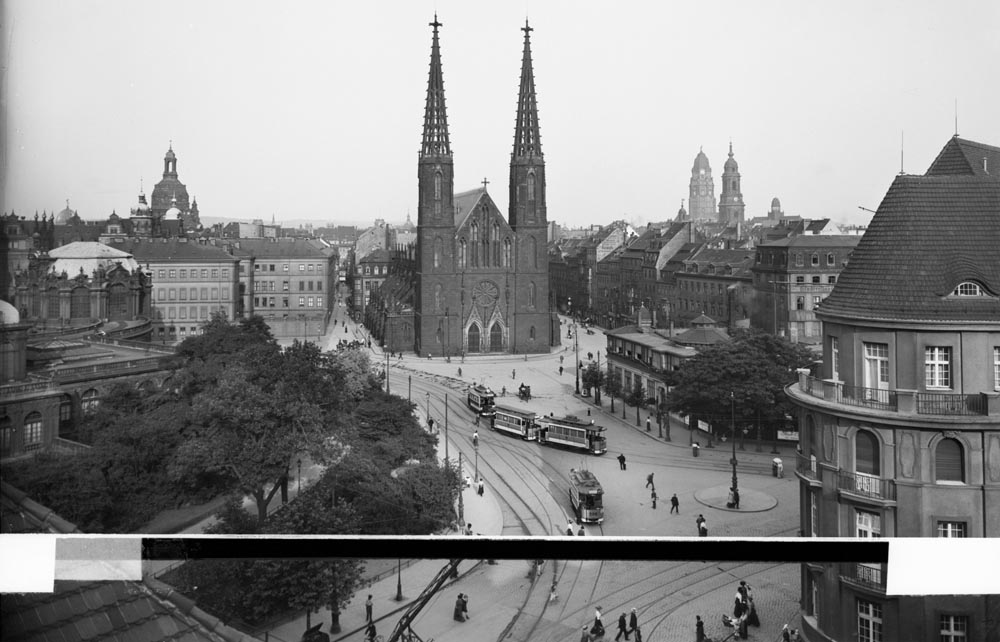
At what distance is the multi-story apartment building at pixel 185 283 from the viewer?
7.72 m

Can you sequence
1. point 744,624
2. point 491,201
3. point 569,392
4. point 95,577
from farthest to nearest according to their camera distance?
point 491,201 → point 569,392 → point 744,624 → point 95,577

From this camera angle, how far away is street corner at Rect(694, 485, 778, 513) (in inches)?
244

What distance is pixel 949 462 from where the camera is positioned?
187 inches

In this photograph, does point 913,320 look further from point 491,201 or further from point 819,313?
point 491,201

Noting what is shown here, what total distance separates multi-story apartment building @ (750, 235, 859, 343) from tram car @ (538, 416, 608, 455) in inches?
75.1

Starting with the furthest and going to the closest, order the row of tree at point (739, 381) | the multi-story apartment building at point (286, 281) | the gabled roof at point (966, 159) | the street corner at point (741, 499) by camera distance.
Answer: the multi-story apartment building at point (286, 281)
the row of tree at point (739, 381)
the street corner at point (741, 499)
the gabled roof at point (966, 159)

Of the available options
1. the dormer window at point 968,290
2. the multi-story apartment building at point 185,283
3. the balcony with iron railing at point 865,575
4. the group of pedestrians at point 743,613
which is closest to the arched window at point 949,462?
the dormer window at point 968,290

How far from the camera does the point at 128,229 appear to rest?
7.54 m

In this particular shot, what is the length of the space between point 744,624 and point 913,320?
2.13 metres

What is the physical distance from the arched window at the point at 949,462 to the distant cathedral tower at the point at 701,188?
9.18 ft

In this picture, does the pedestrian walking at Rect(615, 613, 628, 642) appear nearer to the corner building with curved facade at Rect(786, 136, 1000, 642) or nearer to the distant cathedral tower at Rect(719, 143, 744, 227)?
the corner building with curved facade at Rect(786, 136, 1000, 642)

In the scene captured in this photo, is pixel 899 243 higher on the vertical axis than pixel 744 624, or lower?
higher

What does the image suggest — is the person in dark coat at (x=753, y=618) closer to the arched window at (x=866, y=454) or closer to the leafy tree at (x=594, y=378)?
the arched window at (x=866, y=454)

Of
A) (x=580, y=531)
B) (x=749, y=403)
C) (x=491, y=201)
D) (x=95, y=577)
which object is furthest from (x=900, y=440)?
(x=491, y=201)
